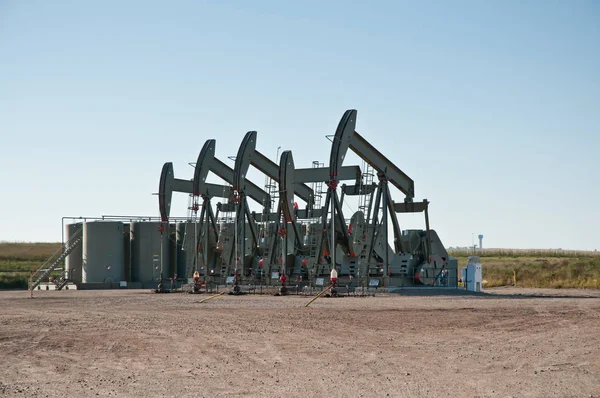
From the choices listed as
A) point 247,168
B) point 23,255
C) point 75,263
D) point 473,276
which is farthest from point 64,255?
point 23,255

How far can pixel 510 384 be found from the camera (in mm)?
10523

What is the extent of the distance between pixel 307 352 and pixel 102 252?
3290 cm

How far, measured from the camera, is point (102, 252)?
45000 mm

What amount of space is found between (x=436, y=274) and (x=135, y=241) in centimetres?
1786

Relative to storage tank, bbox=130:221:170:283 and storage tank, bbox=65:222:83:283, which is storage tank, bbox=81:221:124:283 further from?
storage tank, bbox=130:221:170:283

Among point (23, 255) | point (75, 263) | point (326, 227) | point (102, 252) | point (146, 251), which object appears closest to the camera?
point (326, 227)

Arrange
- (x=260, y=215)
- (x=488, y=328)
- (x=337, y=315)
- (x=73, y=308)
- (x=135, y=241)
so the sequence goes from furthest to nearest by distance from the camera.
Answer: (x=135, y=241) → (x=260, y=215) → (x=73, y=308) → (x=337, y=315) → (x=488, y=328)

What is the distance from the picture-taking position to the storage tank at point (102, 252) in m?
44.9

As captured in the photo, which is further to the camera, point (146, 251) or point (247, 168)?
point (146, 251)

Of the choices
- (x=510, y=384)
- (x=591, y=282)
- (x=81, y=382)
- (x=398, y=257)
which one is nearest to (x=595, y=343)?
(x=510, y=384)

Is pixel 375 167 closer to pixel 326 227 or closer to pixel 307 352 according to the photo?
pixel 326 227

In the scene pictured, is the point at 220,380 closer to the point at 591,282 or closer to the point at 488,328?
the point at 488,328

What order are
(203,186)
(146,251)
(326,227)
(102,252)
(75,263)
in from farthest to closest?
(75,263) → (146,251) → (102,252) → (203,186) → (326,227)

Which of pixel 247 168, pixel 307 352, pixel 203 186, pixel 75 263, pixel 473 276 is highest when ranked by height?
pixel 247 168
